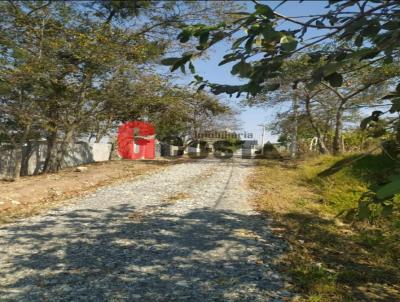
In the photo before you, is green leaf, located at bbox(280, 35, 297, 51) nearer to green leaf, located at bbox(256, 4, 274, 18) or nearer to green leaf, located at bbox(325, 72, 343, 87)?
green leaf, located at bbox(256, 4, 274, 18)

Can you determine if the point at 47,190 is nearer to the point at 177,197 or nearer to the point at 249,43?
the point at 177,197

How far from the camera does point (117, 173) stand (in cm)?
1592

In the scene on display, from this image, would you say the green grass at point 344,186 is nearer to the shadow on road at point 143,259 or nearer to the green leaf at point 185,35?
the shadow on road at point 143,259

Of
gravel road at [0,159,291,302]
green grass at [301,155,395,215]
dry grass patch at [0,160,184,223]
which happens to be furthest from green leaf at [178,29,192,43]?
dry grass patch at [0,160,184,223]

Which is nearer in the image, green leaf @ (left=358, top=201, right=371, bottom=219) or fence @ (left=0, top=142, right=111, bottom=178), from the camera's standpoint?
green leaf @ (left=358, top=201, right=371, bottom=219)

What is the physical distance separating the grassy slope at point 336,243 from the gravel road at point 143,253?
1.17 feet

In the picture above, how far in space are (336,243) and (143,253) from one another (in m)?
2.94

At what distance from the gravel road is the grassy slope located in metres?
0.36

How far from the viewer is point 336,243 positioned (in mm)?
6488

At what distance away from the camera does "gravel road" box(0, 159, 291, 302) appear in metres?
4.43

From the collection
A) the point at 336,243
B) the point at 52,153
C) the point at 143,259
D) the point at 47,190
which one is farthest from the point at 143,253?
the point at 52,153

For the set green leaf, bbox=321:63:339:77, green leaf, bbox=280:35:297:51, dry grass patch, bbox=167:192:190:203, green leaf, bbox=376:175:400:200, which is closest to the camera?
green leaf, bbox=376:175:400:200

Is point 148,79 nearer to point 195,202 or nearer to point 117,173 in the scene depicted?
point 117,173

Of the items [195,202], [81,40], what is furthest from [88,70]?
[195,202]
